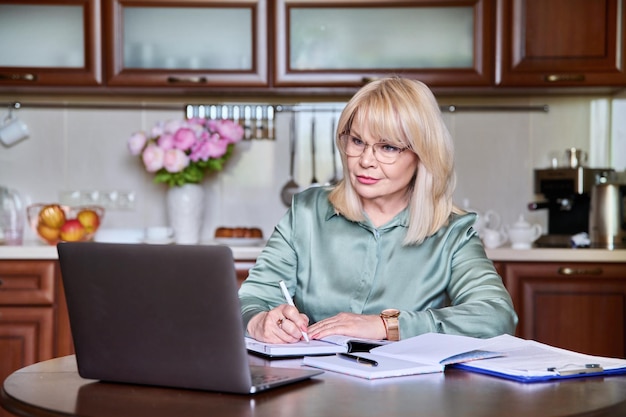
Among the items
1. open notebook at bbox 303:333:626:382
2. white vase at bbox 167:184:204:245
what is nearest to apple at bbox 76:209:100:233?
white vase at bbox 167:184:204:245

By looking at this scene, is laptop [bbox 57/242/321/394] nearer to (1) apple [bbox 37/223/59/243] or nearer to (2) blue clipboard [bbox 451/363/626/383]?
(2) blue clipboard [bbox 451/363/626/383]

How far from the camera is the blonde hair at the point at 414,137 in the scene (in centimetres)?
199

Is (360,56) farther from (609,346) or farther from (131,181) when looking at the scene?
(609,346)

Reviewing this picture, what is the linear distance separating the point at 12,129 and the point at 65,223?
26.2 inches

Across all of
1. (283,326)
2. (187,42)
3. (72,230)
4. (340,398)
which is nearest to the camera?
(340,398)

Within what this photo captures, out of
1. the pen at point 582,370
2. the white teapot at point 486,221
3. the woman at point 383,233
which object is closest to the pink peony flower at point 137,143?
the white teapot at point 486,221

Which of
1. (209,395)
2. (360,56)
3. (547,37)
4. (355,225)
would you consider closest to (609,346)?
(547,37)

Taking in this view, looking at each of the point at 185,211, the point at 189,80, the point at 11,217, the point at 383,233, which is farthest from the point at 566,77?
the point at 11,217

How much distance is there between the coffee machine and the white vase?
133 cm

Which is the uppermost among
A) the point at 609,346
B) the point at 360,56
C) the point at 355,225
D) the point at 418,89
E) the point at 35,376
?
the point at 360,56

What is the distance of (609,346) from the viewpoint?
3441 millimetres

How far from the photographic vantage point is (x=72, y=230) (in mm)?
3555

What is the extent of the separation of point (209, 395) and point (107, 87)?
266 centimetres

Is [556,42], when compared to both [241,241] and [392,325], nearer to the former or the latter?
[241,241]
